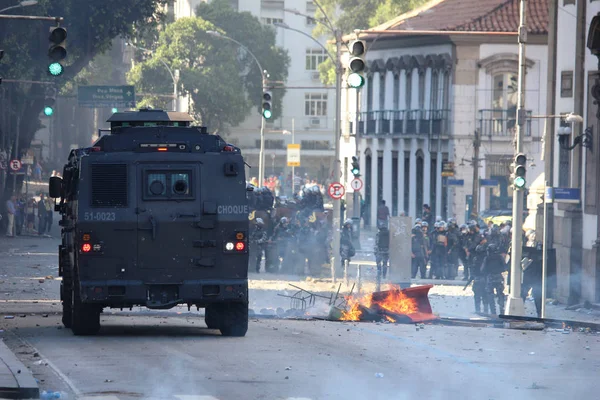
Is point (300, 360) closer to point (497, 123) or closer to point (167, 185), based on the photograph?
point (167, 185)

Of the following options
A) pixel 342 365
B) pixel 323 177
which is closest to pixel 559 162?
pixel 342 365

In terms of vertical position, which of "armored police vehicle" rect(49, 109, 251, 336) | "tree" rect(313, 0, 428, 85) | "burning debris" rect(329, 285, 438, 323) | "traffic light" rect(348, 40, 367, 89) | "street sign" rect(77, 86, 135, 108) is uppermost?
"tree" rect(313, 0, 428, 85)

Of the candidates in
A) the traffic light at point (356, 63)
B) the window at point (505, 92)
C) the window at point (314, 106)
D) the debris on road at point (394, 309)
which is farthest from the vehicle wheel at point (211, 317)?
the window at point (314, 106)

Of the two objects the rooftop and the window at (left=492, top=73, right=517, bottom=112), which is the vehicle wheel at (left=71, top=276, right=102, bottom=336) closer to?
the rooftop

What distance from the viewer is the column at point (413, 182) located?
204 ft

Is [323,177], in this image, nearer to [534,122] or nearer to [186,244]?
[534,122]

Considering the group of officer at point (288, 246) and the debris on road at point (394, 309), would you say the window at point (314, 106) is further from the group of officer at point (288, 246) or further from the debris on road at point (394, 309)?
the debris on road at point (394, 309)

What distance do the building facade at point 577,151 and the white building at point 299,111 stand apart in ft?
229

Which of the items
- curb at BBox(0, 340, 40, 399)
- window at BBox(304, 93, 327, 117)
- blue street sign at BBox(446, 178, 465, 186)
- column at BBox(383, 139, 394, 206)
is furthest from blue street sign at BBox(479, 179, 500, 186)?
A: window at BBox(304, 93, 327, 117)

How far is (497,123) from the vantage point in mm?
57531

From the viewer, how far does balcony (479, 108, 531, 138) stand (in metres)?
57.3

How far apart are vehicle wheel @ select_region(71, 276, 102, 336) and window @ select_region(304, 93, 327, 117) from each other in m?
88.0

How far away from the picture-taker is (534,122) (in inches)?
2259

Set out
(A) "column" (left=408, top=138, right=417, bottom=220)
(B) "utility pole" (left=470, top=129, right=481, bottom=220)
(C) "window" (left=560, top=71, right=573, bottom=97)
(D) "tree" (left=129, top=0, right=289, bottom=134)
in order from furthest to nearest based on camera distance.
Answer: (D) "tree" (left=129, top=0, right=289, bottom=134), (A) "column" (left=408, top=138, right=417, bottom=220), (B) "utility pole" (left=470, top=129, right=481, bottom=220), (C) "window" (left=560, top=71, right=573, bottom=97)
